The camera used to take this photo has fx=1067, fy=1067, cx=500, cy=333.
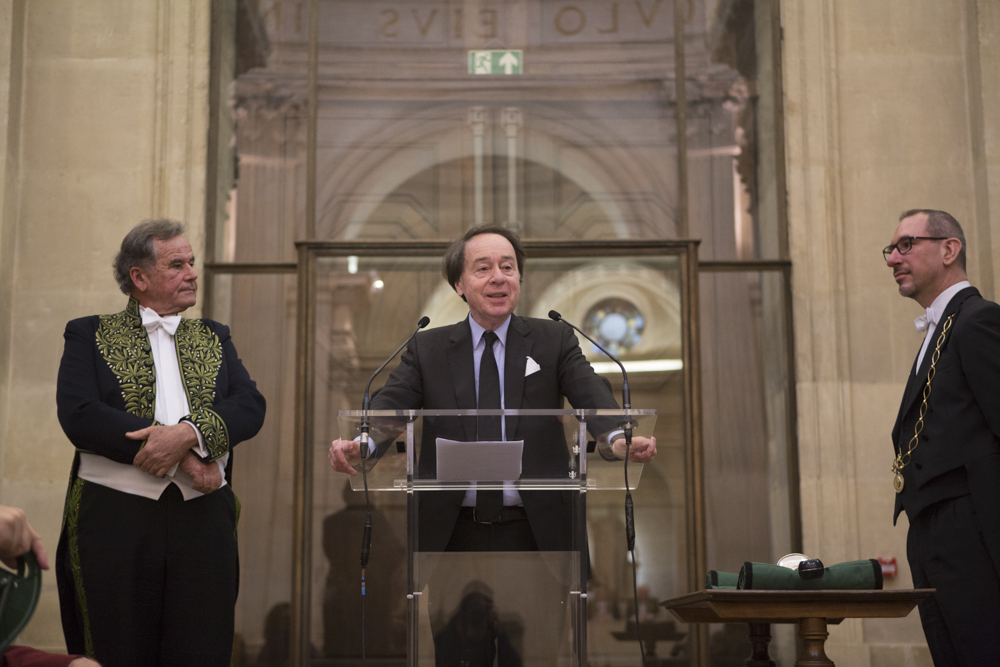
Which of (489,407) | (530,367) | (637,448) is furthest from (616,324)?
(637,448)

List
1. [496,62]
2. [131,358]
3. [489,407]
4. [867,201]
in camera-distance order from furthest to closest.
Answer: [496,62] → [867,201] → [131,358] → [489,407]

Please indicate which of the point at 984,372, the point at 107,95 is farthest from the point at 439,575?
the point at 107,95

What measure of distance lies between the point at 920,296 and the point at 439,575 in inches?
82.9

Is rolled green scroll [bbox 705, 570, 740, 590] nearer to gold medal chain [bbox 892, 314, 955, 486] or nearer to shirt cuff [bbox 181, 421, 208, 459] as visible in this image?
gold medal chain [bbox 892, 314, 955, 486]

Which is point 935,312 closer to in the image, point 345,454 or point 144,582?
point 345,454

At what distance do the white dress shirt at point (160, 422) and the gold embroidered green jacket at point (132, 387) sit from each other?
23mm

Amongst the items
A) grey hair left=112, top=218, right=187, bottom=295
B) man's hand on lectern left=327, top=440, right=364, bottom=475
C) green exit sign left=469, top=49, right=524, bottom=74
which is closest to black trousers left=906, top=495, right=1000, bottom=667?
man's hand on lectern left=327, top=440, right=364, bottom=475

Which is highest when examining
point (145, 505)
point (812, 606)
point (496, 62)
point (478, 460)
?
point (496, 62)

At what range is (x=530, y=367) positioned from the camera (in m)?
3.53

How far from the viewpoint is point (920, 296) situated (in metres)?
3.86

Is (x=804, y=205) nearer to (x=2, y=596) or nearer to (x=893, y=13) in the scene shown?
(x=893, y=13)

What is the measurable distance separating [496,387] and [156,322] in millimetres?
1209

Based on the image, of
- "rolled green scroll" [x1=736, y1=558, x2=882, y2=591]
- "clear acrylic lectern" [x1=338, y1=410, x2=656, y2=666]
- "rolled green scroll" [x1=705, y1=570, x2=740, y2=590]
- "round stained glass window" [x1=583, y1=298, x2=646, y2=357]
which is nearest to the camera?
"clear acrylic lectern" [x1=338, y1=410, x2=656, y2=666]

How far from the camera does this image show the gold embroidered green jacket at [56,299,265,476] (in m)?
3.36
